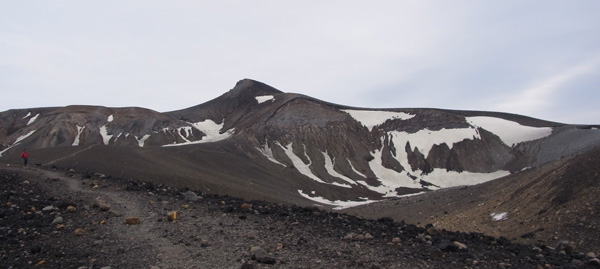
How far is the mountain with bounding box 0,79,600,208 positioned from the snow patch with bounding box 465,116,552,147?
0.89ft

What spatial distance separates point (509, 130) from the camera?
122 m

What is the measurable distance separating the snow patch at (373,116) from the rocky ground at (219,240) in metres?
117

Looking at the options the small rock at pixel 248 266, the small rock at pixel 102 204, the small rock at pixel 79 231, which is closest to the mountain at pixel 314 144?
the small rock at pixel 102 204

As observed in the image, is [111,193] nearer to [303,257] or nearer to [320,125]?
[303,257]

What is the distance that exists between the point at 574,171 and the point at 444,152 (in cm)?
9175

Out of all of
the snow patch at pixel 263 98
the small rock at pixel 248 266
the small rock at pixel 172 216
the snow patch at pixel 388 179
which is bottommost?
the snow patch at pixel 388 179

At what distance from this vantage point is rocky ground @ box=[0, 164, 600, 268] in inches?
359

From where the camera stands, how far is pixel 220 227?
1132 centimetres

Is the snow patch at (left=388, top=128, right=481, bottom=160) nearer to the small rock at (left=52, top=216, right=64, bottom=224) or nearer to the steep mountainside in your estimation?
the steep mountainside

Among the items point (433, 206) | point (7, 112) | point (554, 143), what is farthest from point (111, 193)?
point (7, 112)

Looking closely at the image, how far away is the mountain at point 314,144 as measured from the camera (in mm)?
80062

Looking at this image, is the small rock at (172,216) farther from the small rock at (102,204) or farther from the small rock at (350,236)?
the small rock at (350,236)

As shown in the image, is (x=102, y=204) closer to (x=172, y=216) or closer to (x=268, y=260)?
(x=172, y=216)


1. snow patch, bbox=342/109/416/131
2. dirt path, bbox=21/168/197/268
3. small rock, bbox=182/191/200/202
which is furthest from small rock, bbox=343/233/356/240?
snow patch, bbox=342/109/416/131
